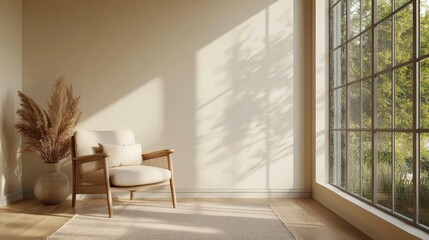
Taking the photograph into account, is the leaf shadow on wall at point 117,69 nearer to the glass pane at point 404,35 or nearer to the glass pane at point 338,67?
the glass pane at point 338,67

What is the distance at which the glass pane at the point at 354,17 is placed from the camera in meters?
4.03

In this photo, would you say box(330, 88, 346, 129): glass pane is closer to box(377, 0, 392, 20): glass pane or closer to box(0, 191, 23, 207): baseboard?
box(377, 0, 392, 20): glass pane

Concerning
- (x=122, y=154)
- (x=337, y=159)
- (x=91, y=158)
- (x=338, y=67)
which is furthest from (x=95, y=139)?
(x=338, y=67)

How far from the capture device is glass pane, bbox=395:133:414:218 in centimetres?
292

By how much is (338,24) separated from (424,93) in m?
2.14

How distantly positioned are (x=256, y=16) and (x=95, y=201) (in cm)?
275

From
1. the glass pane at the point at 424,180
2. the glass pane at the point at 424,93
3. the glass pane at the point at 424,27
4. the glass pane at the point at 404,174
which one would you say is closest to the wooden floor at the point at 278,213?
the glass pane at the point at 404,174

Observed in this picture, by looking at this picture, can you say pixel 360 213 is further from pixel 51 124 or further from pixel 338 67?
pixel 51 124

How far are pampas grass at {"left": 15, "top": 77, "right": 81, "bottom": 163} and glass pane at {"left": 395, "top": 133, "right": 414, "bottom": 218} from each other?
10.9 ft

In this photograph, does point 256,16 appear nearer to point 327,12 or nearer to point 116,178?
point 327,12

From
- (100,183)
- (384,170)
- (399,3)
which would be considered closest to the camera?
(399,3)

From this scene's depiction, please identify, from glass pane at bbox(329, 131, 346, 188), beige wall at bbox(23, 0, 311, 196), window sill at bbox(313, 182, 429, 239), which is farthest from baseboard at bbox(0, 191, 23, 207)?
glass pane at bbox(329, 131, 346, 188)

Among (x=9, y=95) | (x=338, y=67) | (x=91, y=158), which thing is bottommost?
(x=91, y=158)

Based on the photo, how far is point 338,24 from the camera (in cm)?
472
